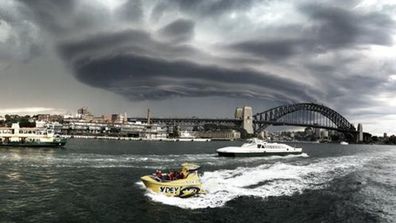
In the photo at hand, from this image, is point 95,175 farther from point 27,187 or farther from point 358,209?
point 358,209

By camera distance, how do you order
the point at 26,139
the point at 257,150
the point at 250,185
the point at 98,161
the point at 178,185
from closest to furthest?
1. the point at 178,185
2. the point at 250,185
3. the point at 98,161
4. the point at 257,150
5. the point at 26,139

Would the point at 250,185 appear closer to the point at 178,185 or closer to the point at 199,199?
the point at 199,199

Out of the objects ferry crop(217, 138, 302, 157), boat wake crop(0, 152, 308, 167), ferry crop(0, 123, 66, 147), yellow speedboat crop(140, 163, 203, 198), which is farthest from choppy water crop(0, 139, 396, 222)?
ferry crop(0, 123, 66, 147)

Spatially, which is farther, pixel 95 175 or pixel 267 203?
pixel 95 175

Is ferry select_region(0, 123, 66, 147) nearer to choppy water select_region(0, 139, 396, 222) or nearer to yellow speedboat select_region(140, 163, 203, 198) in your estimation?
choppy water select_region(0, 139, 396, 222)

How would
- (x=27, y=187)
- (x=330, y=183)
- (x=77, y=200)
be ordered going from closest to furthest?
(x=77, y=200) → (x=27, y=187) → (x=330, y=183)

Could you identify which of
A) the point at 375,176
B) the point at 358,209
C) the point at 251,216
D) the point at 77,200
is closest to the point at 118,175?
the point at 77,200

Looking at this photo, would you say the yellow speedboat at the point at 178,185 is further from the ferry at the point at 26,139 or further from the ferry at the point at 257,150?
the ferry at the point at 26,139

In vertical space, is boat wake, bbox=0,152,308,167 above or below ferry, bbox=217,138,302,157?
below

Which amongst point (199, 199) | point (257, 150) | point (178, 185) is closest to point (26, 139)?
point (257, 150)
